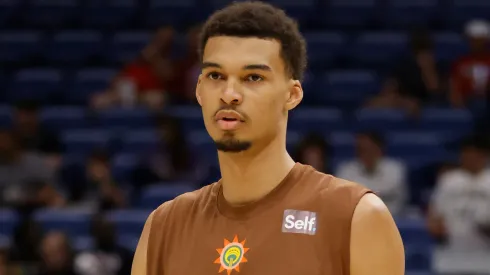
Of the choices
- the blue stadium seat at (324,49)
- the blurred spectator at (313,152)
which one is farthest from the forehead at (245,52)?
the blue stadium seat at (324,49)

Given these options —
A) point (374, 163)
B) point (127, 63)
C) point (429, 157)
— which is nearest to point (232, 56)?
point (374, 163)

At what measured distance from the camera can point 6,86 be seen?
9773mm

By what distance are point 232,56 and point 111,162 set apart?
5.72 m

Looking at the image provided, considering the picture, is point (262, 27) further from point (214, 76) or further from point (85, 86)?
point (85, 86)

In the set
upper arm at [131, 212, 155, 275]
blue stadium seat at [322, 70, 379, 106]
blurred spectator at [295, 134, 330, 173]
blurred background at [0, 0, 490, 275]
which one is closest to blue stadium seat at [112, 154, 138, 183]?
blurred background at [0, 0, 490, 275]

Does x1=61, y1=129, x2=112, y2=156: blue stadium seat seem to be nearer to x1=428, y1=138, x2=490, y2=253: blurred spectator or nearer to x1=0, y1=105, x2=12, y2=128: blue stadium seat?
x1=0, y1=105, x2=12, y2=128: blue stadium seat

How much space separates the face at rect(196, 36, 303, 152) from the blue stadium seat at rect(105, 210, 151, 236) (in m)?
4.57

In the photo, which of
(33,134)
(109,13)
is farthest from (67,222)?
(109,13)

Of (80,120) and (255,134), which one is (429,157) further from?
(255,134)

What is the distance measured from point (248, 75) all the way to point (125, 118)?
6.57m

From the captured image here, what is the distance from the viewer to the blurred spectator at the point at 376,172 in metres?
6.92

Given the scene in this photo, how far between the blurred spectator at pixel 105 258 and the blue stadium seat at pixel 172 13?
4665mm

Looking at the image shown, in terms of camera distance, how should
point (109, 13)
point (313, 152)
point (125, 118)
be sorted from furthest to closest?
point (109, 13)
point (125, 118)
point (313, 152)

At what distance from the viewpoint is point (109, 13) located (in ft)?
35.8
